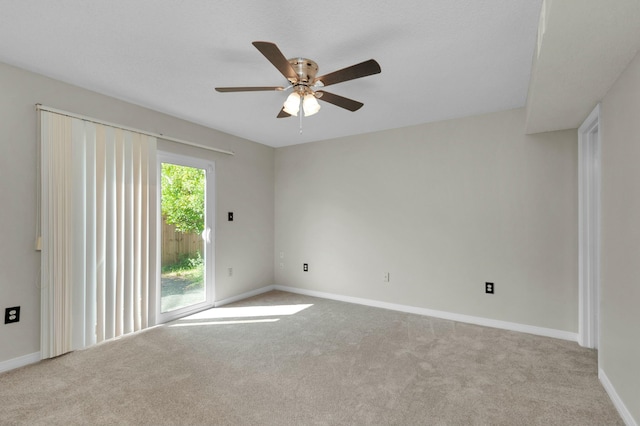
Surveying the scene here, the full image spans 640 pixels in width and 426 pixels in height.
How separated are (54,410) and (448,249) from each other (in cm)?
380

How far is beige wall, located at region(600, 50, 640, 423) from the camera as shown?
1.74m

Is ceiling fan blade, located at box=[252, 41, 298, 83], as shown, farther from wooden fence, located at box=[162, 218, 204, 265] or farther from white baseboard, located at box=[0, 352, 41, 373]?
white baseboard, located at box=[0, 352, 41, 373]

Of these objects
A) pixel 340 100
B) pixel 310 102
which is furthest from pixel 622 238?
pixel 310 102

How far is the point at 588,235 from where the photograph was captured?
283 centimetres

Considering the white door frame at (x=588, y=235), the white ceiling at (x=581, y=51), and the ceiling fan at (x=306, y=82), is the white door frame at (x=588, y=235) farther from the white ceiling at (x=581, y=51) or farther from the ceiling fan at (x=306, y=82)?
the ceiling fan at (x=306, y=82)

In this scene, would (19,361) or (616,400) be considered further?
(19,361)

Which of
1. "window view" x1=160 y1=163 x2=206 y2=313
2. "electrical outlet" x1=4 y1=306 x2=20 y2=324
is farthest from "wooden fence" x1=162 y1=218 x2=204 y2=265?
"electrical outlet" x1=4 y1=306 x2=20 y2=324

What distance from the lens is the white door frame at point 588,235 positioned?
2.79 meters

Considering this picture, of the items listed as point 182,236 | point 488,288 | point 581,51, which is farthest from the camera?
point 182,236

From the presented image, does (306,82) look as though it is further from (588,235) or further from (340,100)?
(588,235)

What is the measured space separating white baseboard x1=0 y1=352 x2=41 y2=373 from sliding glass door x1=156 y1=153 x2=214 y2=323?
109 cm

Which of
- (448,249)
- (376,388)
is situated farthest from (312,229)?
(376,388)

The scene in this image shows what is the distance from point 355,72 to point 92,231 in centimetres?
280

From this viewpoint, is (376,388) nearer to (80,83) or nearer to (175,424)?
(175,424)
